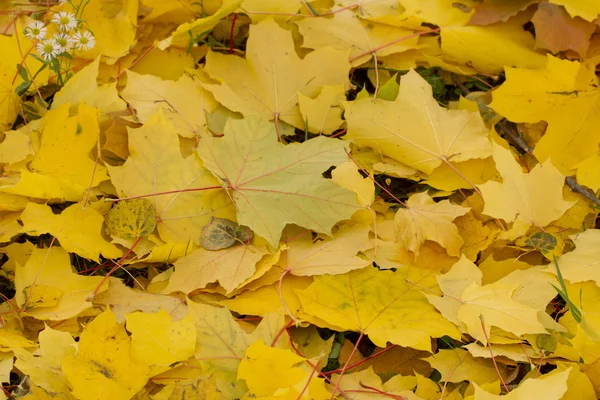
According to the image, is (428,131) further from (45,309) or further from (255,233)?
(45,309)

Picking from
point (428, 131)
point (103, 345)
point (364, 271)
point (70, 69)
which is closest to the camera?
point (103, 345)

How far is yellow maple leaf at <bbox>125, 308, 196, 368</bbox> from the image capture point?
38.6 inches

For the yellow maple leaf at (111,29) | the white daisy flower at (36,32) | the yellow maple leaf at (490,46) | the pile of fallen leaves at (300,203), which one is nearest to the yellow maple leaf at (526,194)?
the pile of fallen leaves at (300,203)

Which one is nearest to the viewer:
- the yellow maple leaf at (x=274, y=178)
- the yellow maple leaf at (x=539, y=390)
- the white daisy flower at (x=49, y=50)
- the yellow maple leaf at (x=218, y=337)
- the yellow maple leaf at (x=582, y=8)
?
the yellow maple leaf at (x=539, y=390)

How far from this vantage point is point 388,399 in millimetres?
1009

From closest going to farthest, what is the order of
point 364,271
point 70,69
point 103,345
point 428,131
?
1. point 103,345
2. point 364,271
3. point 428,131
4. point 70,69

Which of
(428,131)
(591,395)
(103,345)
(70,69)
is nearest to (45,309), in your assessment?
(103,345)

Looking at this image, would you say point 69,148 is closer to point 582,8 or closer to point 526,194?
point 526,194

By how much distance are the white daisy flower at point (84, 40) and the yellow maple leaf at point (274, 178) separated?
1.24 feet

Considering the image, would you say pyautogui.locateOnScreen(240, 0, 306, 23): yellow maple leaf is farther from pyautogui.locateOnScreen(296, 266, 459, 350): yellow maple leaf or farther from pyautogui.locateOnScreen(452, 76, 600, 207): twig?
pyautogui.locateOnScreen(296, 266, 459, 350): yellow maple leaf

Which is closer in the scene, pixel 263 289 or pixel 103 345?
pixel 103 345

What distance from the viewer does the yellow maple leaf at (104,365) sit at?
93 centimetres

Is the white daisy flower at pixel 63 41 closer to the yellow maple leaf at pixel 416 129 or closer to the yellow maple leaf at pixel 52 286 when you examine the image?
the yellow maple leaf at pixel 52 286

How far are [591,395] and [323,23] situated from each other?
960mm
